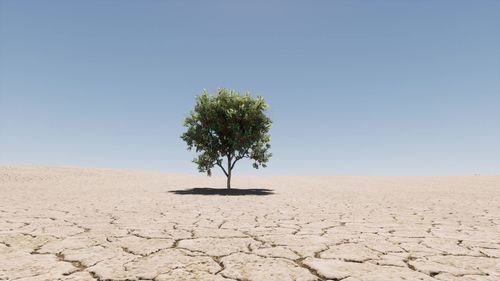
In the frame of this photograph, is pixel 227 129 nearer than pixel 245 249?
No

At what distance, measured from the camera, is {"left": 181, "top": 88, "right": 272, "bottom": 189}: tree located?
19.2m

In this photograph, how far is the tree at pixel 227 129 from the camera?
19188mm

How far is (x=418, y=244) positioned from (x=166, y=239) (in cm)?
351

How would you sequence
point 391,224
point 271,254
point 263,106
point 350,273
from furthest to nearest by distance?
1. point 263,106
2. point 391,224
3. point 271,254
4. point 350,273

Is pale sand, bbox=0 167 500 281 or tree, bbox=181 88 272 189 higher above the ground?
tree, bbox=181 88 272 189

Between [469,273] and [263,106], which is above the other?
[263,106]

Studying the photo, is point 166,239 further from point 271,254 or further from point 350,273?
point 350,273

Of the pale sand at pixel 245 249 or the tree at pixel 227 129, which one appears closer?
the pale sand at pixel 245 249

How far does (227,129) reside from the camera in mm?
19656

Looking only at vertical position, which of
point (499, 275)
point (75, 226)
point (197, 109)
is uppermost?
point (197, 109)

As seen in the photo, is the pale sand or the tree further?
the tree

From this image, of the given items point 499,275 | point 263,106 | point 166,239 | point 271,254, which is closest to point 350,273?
point 271,254

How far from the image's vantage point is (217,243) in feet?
16.0

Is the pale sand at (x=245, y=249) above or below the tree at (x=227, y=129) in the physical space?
below
